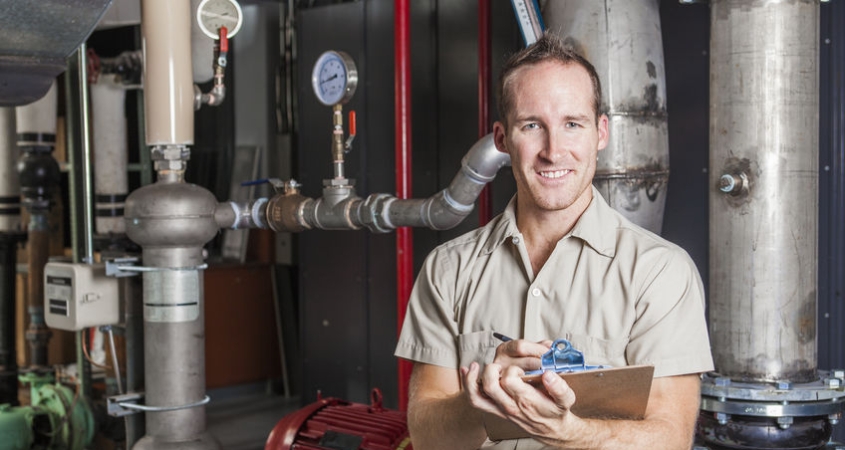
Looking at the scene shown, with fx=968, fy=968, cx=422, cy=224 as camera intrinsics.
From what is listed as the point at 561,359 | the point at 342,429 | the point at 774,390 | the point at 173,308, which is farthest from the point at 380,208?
the point at 561,359

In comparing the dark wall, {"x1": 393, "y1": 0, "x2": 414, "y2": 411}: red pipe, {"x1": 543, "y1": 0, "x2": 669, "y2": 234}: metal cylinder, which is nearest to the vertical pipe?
the dark wall

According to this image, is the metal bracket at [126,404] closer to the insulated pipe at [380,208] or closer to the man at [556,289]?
the insulated pipe at [380,208]

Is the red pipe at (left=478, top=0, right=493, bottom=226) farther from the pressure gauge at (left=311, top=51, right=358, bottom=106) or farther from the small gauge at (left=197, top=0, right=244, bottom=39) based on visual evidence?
the small gauge at (left=197, top=0, right=244, bottom=39)

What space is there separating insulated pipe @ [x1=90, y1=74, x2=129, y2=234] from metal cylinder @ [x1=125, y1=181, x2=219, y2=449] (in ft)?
3.10

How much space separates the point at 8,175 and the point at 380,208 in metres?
2.45

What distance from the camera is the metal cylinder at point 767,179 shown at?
2225mm

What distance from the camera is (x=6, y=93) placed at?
1953 mm

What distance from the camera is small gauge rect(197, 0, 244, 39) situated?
10.9 feet

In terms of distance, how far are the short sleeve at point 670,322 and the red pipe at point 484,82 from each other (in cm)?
177

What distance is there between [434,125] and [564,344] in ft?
8.10

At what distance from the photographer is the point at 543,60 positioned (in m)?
1.57

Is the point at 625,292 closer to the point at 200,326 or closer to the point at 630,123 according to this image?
the point at 630,123

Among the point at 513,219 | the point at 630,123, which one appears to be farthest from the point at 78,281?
the point at 513,219

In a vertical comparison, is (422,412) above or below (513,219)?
below
